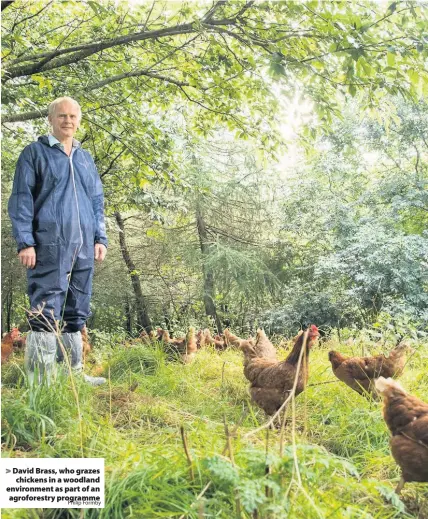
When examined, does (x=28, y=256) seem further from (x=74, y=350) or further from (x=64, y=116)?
(x=64, y=116)

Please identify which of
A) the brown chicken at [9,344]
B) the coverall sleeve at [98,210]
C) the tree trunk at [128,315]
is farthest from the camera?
the tree trunk at [128,315]

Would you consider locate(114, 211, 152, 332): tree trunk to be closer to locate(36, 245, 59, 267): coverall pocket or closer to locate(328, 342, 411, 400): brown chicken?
locate(36, 245, 59, 267): coverall pocket

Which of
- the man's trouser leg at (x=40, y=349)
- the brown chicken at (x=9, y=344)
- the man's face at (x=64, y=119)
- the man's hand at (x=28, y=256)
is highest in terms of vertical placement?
the man's face at (x=64, y=119)

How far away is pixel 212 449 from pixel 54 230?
3.61ft

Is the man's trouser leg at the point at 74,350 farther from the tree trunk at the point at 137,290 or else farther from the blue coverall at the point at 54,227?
the tree trunk at the point at 137,290

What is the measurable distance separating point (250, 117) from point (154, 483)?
2.52 meters

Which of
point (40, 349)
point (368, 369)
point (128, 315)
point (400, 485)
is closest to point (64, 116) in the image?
point (40, 349)

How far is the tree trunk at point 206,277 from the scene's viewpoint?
215 inches

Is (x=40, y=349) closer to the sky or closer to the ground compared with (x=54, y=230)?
closer to the ground

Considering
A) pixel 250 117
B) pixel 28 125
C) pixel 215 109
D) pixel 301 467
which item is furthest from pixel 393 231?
pixel 28 125

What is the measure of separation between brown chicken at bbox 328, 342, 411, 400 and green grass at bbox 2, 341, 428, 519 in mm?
66

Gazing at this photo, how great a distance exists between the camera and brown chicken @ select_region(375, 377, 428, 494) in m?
1.18

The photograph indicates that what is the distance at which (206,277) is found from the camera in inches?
218

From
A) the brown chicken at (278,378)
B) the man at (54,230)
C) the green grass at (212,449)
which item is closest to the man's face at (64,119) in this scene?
the man at (54,230)
